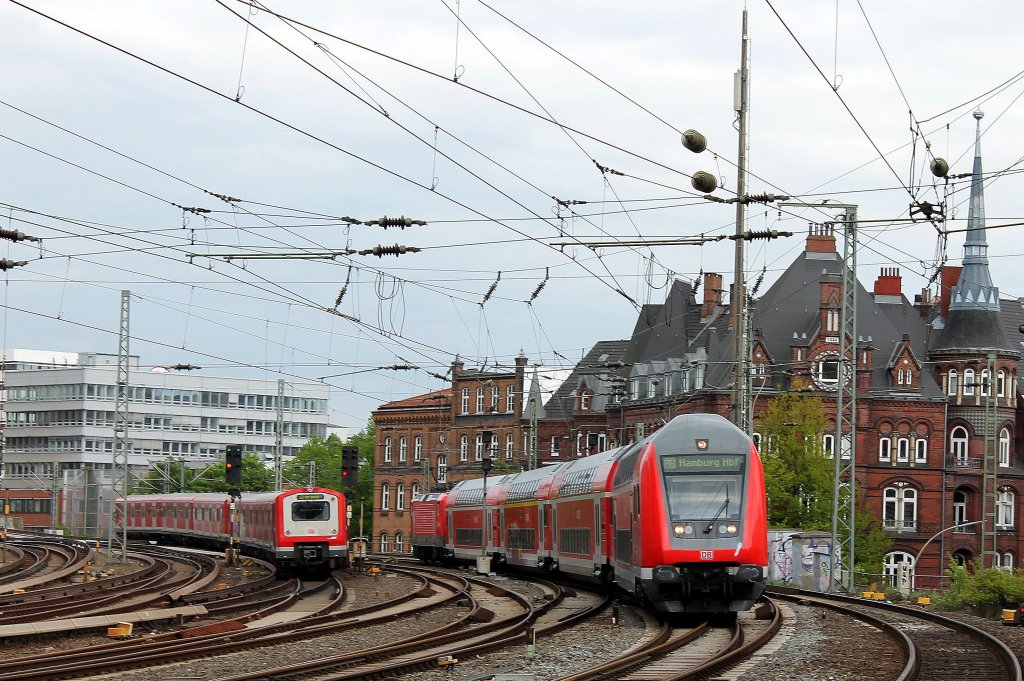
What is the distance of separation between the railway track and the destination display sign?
328 centimetres

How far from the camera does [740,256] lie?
28875 millimetres

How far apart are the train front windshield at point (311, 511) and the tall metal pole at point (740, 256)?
16.1 m

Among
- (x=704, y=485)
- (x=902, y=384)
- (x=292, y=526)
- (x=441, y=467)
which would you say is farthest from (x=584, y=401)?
(x=704, y=485)

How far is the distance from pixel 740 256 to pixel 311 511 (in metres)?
18.2

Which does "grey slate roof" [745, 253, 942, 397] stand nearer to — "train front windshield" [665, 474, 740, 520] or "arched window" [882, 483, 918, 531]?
"arched window" [882, 483, 918, 531]

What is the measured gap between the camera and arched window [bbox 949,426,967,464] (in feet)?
264

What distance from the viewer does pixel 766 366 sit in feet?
249

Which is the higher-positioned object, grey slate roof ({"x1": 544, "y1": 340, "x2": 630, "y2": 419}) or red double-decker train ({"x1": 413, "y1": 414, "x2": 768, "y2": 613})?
grey slate roof ({"x1": 544, "y1": 340, "x2": 630, "y2": 419})

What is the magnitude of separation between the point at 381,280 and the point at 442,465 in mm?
67637

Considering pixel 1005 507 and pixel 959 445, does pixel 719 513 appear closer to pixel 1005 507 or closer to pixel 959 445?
pixel 959 445

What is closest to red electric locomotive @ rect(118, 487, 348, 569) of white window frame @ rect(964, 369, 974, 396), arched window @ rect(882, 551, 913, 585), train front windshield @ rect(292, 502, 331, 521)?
train front windshield @ rect(292, 502, 331, 521)

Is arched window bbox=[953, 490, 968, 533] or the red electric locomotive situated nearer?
the red electric locomotive

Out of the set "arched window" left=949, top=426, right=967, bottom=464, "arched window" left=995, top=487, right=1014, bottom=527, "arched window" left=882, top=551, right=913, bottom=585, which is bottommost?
"arched window" left=882, top=551, right=913, bottom=585

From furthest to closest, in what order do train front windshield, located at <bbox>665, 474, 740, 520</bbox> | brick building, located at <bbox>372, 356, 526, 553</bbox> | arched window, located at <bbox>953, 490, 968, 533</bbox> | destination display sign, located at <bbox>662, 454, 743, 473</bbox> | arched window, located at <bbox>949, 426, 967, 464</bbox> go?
brick building, located at <bbox>372, 356, 526, 553</bbox>, arched window, located at <bbox>949, 426, 967, 464</bbox>, arched window, located at <bbox>953, 490, 968, 533</bbox>, destination display sign, located at <bbox>662, 454, 743, 473</bbox>, train front windshield, located at <bbox>665, 474, 740, 520</bbox>
